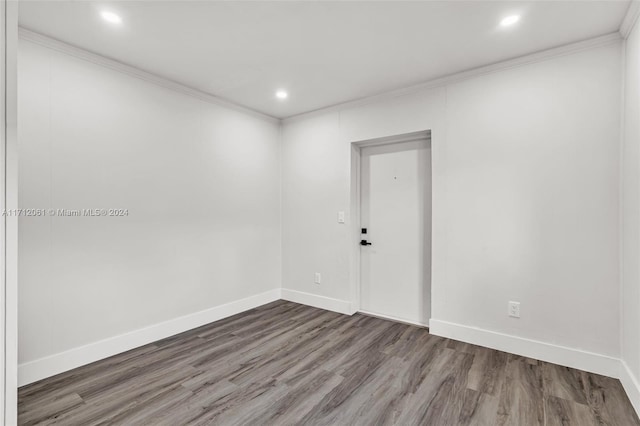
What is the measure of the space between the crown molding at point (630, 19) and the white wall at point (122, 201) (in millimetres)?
3549

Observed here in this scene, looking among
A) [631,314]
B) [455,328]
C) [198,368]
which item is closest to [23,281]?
[198,368]

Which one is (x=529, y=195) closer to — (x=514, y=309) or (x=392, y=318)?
(x=514, y=309)

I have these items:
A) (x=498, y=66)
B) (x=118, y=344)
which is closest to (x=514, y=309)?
(x=498, y=66)

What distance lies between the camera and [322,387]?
2234 millimetres

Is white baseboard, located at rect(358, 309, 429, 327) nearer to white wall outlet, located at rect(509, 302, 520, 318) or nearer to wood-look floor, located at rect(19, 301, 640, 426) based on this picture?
wood-look floor, located at rect(19, 301, 640, 426)

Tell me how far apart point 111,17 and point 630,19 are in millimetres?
3542

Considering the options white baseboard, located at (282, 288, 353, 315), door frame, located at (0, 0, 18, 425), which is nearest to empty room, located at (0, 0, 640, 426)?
door frame, located at (0, 0, 18, 425)

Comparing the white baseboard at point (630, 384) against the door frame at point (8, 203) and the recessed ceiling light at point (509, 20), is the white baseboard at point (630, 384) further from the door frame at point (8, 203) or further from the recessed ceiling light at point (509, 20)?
the door frame at point (8, 203)

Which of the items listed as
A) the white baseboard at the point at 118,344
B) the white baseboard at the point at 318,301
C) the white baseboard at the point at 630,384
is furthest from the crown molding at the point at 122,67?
the white baseboard at the point at 630,384

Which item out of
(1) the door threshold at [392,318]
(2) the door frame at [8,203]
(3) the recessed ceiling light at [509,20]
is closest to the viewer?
(2) the door frame at [8,203]

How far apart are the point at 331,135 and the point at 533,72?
A: 214cm

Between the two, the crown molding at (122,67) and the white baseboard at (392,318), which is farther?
the white baseboard at (392,318)

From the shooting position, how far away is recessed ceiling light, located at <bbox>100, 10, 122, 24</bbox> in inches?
82.0

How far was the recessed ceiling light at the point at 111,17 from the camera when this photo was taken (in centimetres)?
208
